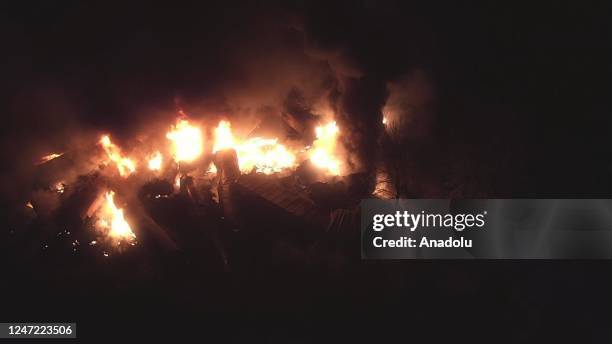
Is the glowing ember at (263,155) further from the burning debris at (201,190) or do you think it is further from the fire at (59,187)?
the fire at (59,187)

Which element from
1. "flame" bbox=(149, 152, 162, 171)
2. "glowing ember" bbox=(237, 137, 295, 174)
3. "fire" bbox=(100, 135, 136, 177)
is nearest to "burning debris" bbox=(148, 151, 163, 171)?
"flame" bbox=(149, 152, 162, 171)

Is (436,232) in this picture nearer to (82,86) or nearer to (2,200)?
(82,86)

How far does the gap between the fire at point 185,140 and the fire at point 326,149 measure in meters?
4.30

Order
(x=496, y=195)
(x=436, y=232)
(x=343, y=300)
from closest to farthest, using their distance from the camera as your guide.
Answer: (x=343, y=300)
(x=436, y=232)
(x=496, y=195)

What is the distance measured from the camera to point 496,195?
13766 mm

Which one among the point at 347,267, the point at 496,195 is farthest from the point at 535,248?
the point at 347,267

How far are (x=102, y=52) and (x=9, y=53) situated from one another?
3271 mm

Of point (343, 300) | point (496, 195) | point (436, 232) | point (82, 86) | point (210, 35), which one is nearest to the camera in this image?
point (343, 300)

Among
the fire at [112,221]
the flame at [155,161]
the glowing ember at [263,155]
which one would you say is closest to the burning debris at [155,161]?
the flame at [155,161]
